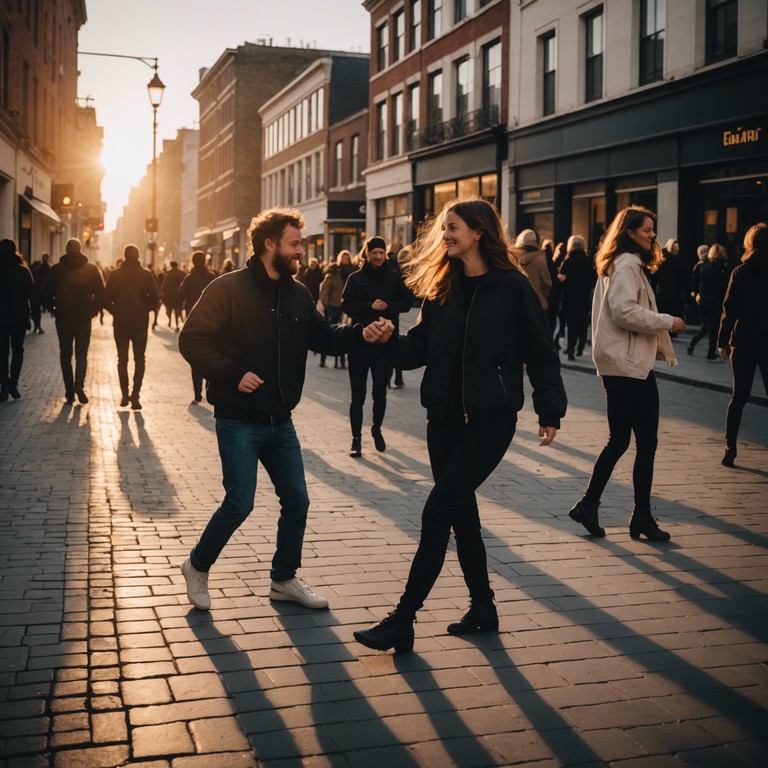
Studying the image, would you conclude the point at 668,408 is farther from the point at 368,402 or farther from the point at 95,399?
the point at 95,399

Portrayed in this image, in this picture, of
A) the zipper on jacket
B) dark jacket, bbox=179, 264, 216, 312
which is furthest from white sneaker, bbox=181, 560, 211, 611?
dark jacket, bbox=179, 264, 216, 312

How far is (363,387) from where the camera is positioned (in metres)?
9.95

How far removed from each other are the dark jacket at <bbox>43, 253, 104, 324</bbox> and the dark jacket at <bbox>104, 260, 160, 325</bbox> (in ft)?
1.51

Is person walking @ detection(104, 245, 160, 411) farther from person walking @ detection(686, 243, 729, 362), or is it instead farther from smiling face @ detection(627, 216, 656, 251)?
person walking @ detection(686, 243, 729, 362)

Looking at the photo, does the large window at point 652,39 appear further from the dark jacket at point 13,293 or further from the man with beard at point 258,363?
the man with beard at point 258,363

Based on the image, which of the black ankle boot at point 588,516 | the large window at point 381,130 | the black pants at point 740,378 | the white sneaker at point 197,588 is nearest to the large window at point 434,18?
the large window at point 381,130

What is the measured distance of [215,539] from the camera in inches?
195

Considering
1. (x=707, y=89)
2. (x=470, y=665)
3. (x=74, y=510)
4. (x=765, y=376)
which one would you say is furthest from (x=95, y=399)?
(x=707, y=89)

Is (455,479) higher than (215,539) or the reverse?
higher

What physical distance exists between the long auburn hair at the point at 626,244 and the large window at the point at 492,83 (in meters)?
24.3

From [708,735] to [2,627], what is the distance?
9.73 feet

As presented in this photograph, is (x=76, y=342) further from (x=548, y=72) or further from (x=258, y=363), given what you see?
(x=548, y=72)

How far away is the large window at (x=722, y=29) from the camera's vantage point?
1978 centimetres

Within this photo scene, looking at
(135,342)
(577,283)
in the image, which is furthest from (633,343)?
(577,283)
